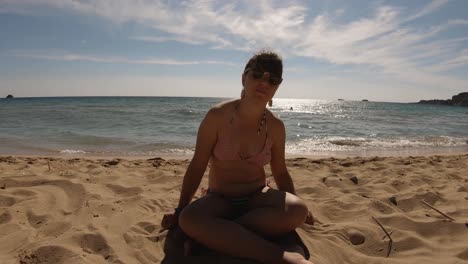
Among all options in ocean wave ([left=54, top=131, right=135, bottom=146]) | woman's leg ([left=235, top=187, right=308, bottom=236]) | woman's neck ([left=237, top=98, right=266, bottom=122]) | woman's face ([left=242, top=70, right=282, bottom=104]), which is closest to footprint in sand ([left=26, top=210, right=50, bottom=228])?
woman's leg ([left=235, top=187, right=308, bottom=236])

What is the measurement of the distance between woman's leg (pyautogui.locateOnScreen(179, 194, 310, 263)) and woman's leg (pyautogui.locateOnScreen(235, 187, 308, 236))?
0.15 meters

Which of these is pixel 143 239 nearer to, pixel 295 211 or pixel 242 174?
pixel 242 174

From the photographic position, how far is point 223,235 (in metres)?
2.14

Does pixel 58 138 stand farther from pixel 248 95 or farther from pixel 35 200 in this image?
pixel 248 95

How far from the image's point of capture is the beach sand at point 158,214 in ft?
8.11

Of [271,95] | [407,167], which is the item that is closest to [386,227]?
[271,95]

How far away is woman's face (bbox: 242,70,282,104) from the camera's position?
2422 millimetres

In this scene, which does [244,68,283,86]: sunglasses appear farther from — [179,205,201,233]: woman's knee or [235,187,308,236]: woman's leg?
[179,205,201,233]: woman's knee

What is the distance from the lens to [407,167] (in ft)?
19.1

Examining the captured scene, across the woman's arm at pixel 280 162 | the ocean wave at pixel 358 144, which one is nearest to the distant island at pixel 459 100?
the ocean wave at pixel 358 144

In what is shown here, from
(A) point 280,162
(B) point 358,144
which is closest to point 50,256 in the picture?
(A) point 280,162

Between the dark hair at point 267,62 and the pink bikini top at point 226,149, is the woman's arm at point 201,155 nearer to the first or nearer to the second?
the pink bikini top at point 226,149

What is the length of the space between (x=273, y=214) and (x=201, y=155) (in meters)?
0.67

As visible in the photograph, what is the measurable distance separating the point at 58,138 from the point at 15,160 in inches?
174
